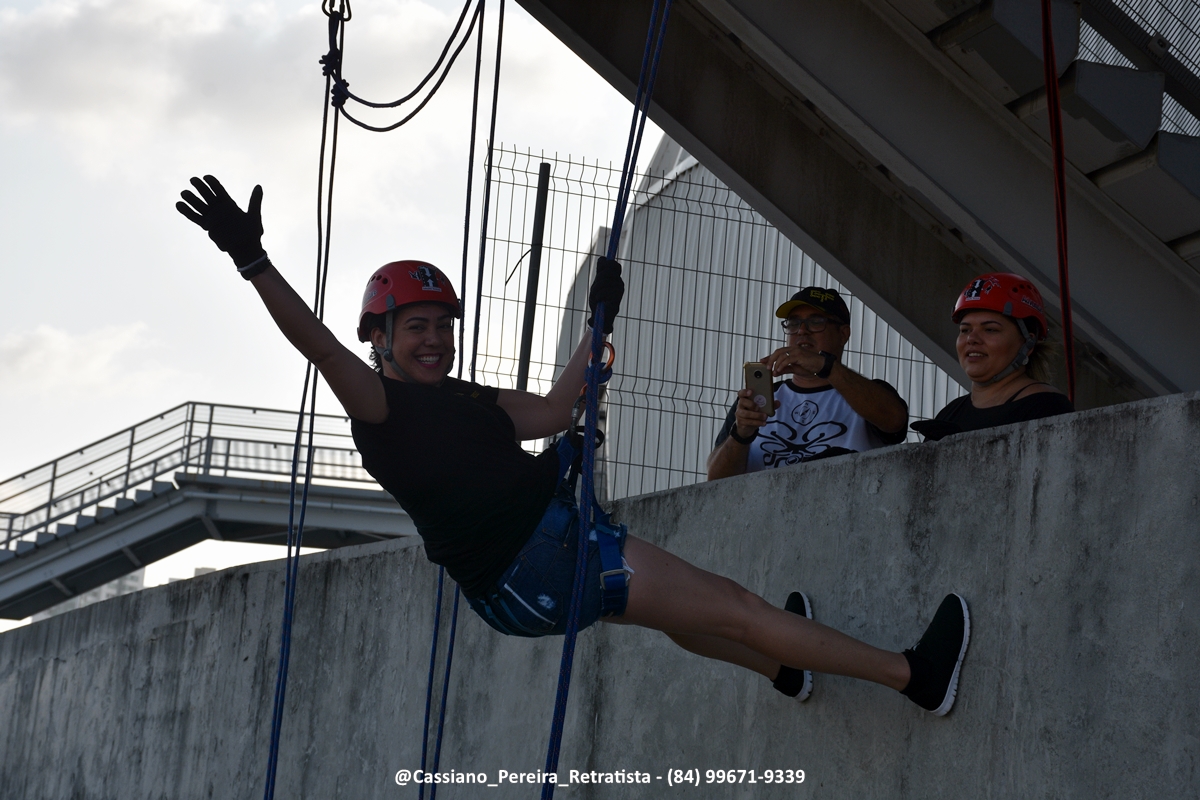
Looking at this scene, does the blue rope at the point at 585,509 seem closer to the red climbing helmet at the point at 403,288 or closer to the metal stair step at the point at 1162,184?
the red climbing helmet at the point at 403,288

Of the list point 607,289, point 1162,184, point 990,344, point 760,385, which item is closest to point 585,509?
point 607,289

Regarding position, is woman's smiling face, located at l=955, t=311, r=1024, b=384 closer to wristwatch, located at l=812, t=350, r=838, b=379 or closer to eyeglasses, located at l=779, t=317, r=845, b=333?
wristwatch, located at l=812, t=350, r=838, b=379

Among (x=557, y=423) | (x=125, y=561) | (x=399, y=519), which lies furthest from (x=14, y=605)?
(x=557, y=423)

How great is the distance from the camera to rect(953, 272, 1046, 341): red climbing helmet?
14.2 feet

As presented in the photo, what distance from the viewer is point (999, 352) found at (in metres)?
4.32

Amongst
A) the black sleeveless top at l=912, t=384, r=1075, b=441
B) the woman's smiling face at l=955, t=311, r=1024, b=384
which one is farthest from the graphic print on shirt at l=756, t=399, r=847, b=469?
the woman's smiling face at l=955, t=311, r=1024, b=384

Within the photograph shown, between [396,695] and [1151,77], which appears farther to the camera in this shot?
[396,695]

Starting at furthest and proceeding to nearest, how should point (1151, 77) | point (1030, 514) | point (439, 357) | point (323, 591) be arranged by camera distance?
1. point (323, 591)
2. point (1151, 77)
3. point (439, 357)
4. point (1030, 514)

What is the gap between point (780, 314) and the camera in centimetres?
531

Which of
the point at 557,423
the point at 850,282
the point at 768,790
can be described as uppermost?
the point at 850,282

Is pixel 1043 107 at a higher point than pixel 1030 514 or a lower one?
higher

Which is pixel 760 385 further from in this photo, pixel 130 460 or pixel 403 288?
pixel 130 460

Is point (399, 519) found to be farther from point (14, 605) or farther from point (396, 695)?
point (396, 695)

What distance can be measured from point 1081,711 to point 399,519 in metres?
16.4
